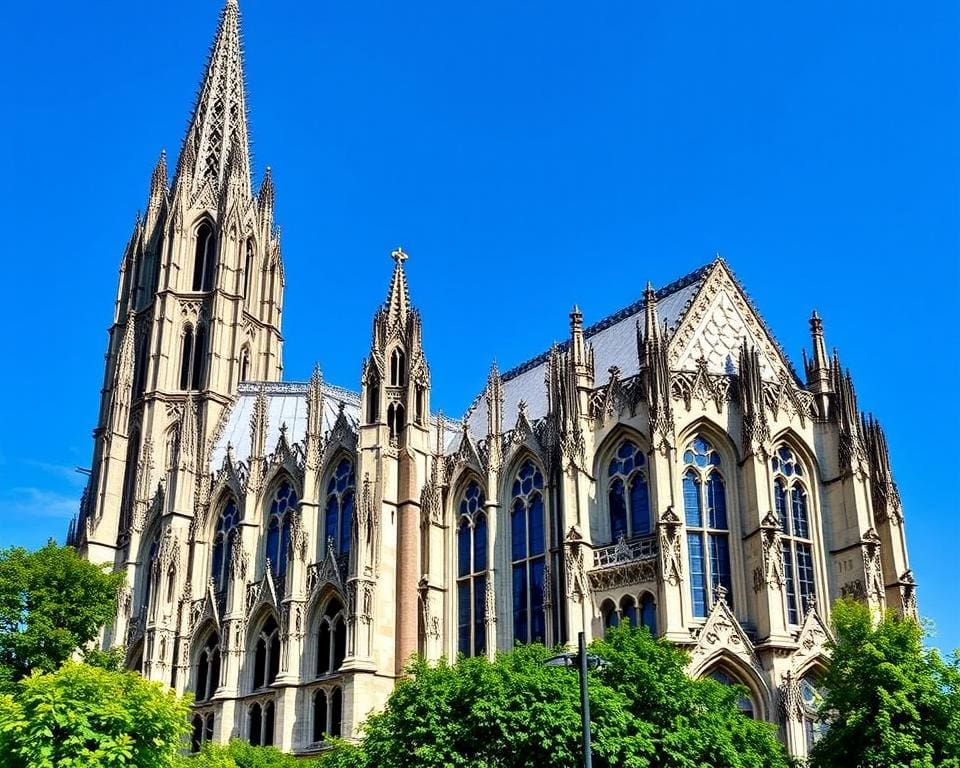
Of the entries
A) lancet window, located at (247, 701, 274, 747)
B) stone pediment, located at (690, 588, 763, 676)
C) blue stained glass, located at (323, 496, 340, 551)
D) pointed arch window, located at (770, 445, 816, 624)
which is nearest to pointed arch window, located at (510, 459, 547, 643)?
stone pediment, located at (690, 588, 763, 676)

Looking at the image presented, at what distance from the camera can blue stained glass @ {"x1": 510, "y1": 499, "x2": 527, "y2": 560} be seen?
159 ft

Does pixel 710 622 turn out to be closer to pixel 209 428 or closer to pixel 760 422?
pixel 760 422

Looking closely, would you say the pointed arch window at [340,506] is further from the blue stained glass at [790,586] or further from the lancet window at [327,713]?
the blue stained glass at [790,586]

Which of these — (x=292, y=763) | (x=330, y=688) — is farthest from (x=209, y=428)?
(x=292, y=763)

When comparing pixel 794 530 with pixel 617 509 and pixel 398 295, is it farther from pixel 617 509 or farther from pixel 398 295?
pixel 398 295

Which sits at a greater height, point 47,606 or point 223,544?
point 223,544

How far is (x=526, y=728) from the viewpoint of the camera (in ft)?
106

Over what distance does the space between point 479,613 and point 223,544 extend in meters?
18.2

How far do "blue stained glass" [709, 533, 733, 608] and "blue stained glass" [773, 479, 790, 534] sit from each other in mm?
2443

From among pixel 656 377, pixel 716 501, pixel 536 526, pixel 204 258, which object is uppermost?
pixel 204 258

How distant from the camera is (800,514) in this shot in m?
45.1

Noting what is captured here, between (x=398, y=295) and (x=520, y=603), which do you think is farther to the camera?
(x=398, y=295)

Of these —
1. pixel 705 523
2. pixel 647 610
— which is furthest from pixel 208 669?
pixel 705 523

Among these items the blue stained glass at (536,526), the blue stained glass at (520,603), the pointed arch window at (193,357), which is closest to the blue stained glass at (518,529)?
the blue stained glass at (536,526)
